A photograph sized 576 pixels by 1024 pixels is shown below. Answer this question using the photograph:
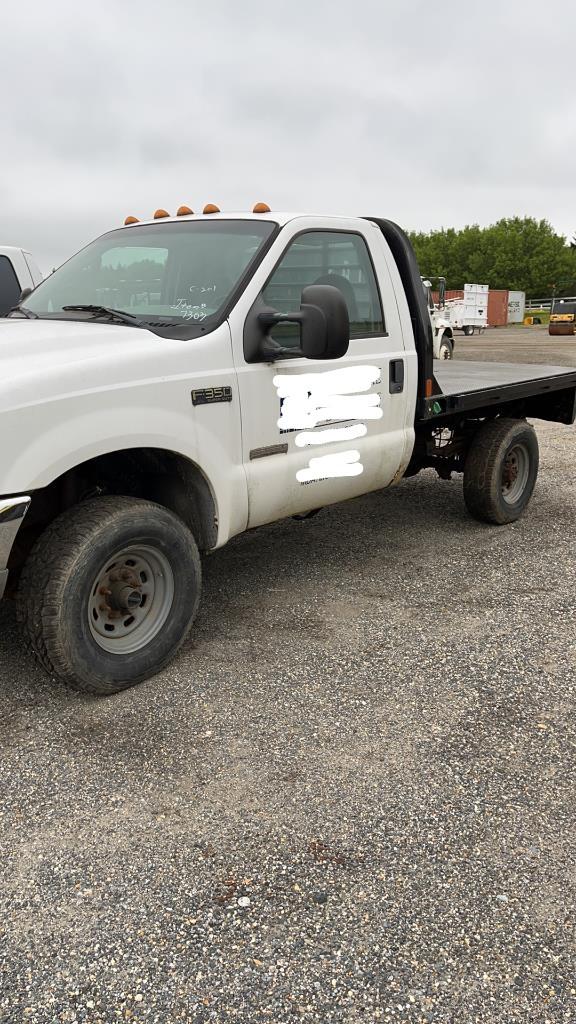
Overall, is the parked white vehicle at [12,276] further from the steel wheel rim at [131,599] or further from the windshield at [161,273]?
the steel wheel rim at [131,599]

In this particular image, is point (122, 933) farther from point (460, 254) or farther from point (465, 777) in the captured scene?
point (460, 254)

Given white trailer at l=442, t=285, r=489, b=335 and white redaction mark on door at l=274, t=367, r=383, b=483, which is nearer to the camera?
white redaction mark on door at l=274, t=367, r=383, b=483

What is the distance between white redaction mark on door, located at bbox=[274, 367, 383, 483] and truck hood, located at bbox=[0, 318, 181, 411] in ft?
2.23

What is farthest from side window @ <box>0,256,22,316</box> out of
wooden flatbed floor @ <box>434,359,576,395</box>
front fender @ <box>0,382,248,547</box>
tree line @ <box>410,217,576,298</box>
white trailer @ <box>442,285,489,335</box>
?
tree line @ <box>410,217,576,298</box>

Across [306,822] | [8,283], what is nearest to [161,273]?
[306,822]

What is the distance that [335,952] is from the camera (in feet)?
7.03

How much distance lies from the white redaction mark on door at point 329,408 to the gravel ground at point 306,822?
796 mm

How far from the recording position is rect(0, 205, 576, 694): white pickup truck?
10.3 feet

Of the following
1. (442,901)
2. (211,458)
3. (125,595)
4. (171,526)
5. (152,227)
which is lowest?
(442,901)

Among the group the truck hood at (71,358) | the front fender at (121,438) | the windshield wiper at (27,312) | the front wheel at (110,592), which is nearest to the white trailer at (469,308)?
the windshield wiper at (27,312)

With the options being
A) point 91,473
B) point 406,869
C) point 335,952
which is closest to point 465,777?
point 406,869

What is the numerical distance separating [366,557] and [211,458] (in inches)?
77.6

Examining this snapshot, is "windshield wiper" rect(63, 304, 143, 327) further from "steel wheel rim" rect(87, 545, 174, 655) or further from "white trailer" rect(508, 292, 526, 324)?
"white trailer" rect(508, 292, 526, 324)

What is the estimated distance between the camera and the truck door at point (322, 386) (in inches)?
150
